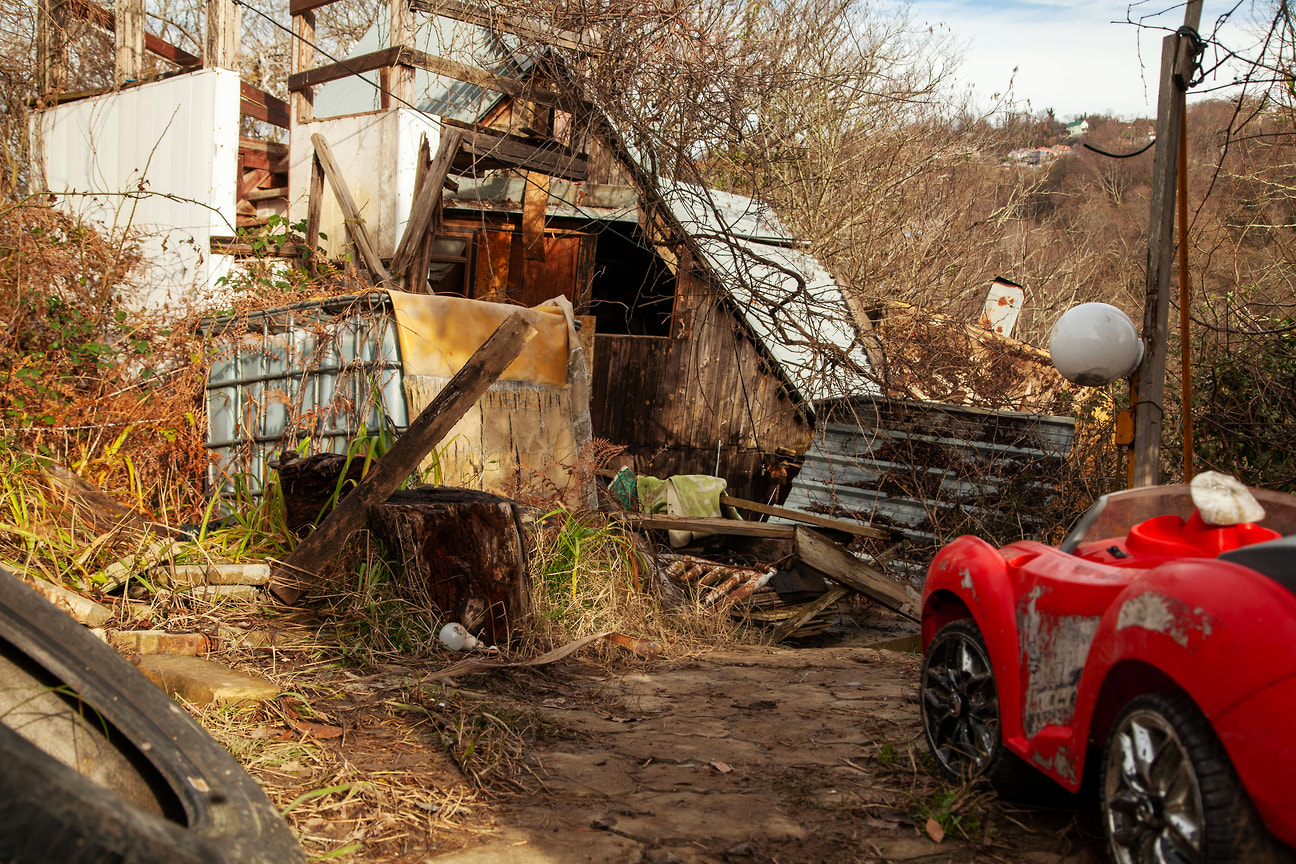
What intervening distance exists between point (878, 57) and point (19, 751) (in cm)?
1912

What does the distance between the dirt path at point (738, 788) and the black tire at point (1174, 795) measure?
0.49 meters

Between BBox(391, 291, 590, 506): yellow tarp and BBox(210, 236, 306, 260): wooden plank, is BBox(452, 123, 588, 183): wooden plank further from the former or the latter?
BBox(391, 291, 590, 506): yellow tarp

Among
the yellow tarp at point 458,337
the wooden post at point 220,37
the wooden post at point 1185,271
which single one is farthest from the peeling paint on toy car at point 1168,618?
the wooden post at point 220,37

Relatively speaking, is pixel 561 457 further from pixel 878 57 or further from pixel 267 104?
pixel 878 57

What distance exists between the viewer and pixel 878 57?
17.8 meters

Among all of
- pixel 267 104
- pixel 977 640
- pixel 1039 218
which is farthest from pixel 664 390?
pixel 1039 218

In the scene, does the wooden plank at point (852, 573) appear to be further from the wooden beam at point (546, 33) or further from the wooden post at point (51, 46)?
the wooden post at point (51, 46)

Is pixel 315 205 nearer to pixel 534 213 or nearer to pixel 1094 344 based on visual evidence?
pixel 534 213

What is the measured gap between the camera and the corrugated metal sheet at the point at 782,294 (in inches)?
380

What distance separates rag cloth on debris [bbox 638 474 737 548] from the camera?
8.35m

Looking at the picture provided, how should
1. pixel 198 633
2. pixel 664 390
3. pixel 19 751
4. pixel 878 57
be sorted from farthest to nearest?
1. pixel 878 57
2. pixel 664 390
3. pixel 198 633
4. pixel 19 751

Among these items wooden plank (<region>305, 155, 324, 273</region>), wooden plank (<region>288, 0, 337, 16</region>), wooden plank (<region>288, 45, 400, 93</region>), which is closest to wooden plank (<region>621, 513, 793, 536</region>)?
wooden plank (<region>305, 155, 324, 273</region>)

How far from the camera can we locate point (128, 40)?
42.0 ft

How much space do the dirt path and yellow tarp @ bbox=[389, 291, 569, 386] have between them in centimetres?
328
